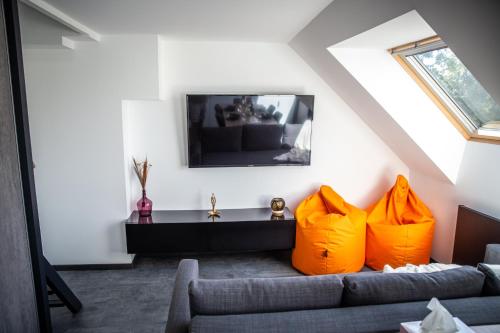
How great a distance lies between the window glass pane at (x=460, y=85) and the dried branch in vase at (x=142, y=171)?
2.61 meters

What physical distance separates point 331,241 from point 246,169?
1.12 metres

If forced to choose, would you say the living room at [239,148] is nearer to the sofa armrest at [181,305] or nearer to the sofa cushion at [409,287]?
the sofa armrest at [181,305]

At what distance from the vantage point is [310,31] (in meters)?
2.64

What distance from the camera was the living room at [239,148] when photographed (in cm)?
255

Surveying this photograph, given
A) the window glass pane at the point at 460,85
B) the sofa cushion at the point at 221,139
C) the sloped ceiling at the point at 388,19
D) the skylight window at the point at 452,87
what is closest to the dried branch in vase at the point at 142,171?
the sofa cushion at the point at 221,139

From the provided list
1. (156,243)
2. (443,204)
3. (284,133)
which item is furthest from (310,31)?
(156,243)

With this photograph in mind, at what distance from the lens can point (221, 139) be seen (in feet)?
10.9

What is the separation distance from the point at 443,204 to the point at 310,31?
6.78ft

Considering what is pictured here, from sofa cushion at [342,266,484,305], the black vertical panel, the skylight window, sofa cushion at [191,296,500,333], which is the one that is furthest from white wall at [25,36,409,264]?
sofa cushion at [191,296,500,333]

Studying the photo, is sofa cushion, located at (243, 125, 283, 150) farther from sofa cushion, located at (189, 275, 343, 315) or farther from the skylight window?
sofa cushion, located at (189, 275, 343, 315)

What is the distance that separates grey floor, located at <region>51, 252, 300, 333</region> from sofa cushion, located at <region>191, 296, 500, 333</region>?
53.7 inches

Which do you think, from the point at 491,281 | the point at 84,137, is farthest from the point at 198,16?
the point at 491,281

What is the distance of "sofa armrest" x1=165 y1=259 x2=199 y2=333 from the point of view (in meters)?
1.48

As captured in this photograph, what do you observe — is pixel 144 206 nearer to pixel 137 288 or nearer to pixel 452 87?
pixel 137 288
